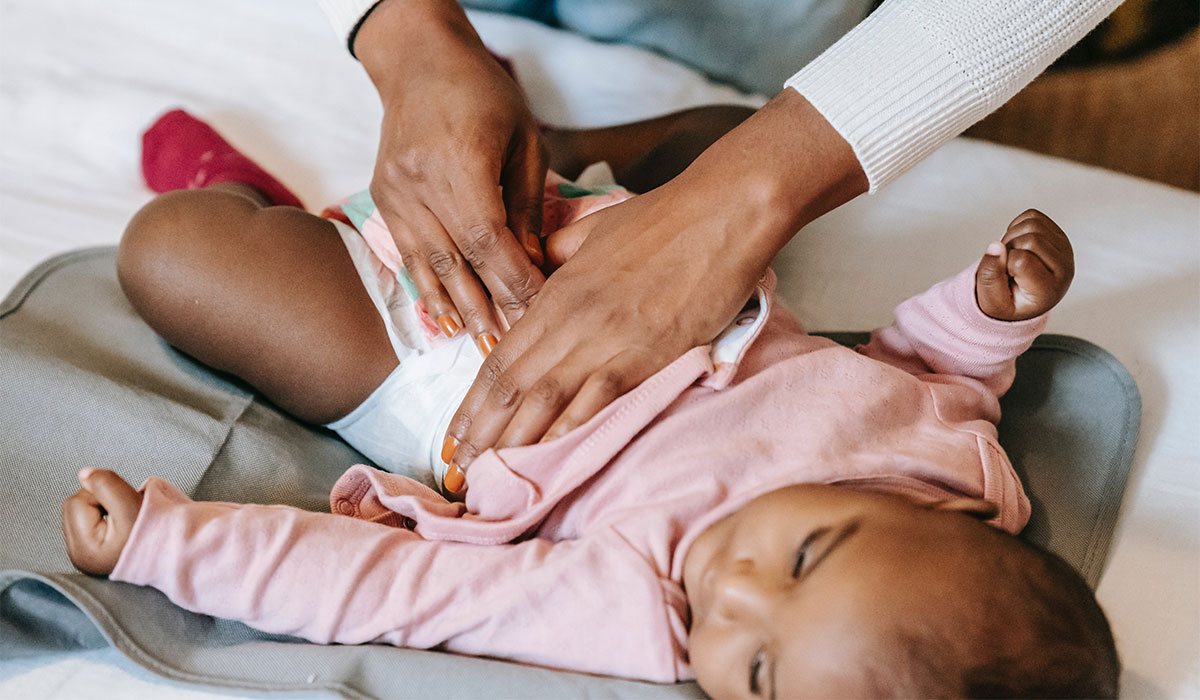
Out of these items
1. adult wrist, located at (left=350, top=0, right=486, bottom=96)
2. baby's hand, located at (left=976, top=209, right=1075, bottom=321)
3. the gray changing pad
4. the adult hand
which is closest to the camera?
the gray changing pad

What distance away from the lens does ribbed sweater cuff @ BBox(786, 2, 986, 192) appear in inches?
32.3

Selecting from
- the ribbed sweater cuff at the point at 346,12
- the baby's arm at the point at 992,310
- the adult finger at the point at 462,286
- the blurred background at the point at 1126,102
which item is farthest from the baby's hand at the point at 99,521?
the blurred background at the point at 1126,102

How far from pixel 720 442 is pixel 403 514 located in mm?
295

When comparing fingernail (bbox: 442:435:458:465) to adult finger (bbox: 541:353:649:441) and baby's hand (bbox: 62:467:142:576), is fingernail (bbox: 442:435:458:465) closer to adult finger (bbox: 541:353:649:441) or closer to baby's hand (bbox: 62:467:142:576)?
adult finger (bbox: 541:353:649:441)

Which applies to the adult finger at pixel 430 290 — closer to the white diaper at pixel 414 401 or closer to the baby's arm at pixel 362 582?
the white diaper at pixel 414 401

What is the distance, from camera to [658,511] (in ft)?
2.56

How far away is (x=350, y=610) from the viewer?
729 mm

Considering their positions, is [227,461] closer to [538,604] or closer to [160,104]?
[538,604]

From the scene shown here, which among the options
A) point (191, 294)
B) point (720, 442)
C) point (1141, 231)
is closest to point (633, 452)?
point (720, 442)

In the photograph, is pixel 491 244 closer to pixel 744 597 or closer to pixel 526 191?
pixel 526 191

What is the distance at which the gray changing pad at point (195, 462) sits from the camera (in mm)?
676

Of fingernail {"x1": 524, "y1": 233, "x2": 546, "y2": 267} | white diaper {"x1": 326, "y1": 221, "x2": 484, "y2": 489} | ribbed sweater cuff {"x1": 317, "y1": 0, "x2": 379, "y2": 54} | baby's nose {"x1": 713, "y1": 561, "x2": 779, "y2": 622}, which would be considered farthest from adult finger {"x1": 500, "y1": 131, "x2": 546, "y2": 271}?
baby's nose {"x1": 713, "y1": 561, "x2": 779, "y2": 622}

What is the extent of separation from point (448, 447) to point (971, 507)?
1.51 feet

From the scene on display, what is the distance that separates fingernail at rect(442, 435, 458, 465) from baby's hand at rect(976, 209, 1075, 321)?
1.76 ft
